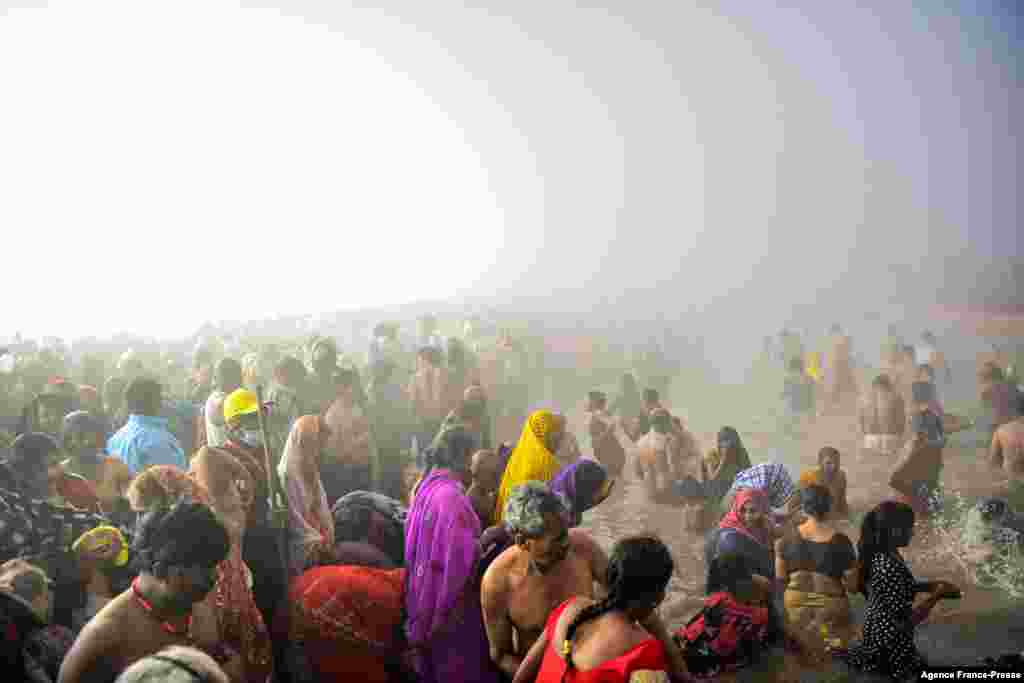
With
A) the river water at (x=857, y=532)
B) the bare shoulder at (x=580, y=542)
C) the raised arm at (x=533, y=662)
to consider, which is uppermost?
the bare shoulder at (x=580, y=542)

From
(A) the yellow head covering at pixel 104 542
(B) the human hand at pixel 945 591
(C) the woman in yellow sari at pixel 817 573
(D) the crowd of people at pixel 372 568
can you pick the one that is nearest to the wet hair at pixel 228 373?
(D) the crowd of people at pixel 372 568

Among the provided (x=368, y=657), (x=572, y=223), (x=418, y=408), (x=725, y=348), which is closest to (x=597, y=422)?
(x=418, y=408)

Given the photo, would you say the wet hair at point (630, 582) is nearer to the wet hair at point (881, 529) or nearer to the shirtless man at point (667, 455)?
the wet hair at point (881, 529)

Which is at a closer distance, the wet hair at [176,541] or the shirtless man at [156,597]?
the shirtless man at [156,597]

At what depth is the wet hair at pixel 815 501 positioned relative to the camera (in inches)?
164

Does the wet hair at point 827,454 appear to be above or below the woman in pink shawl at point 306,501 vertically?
below

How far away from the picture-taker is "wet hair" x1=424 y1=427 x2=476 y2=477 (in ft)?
10.7

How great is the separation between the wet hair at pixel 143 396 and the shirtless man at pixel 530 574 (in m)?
2.99

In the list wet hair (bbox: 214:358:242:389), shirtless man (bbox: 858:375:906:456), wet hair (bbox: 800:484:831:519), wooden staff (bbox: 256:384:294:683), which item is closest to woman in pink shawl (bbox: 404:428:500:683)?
wooden staff (bbox: 256:384:294:683)

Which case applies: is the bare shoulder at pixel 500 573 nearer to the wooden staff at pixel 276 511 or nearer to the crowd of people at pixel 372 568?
the crowd of people at pixel 372 568

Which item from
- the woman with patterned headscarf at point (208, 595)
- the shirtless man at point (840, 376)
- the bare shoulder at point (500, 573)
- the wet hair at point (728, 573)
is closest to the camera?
the woman with patterned headscarf at point (208, 595)

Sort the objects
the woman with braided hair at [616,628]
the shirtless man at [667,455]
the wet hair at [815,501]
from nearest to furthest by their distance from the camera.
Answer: the woman with braided hair at [616,628] → the wet hair at [815,501] → the shirtless man at [667,455]

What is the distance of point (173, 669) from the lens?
160 centimetres

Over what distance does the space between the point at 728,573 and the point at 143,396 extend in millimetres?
3992
